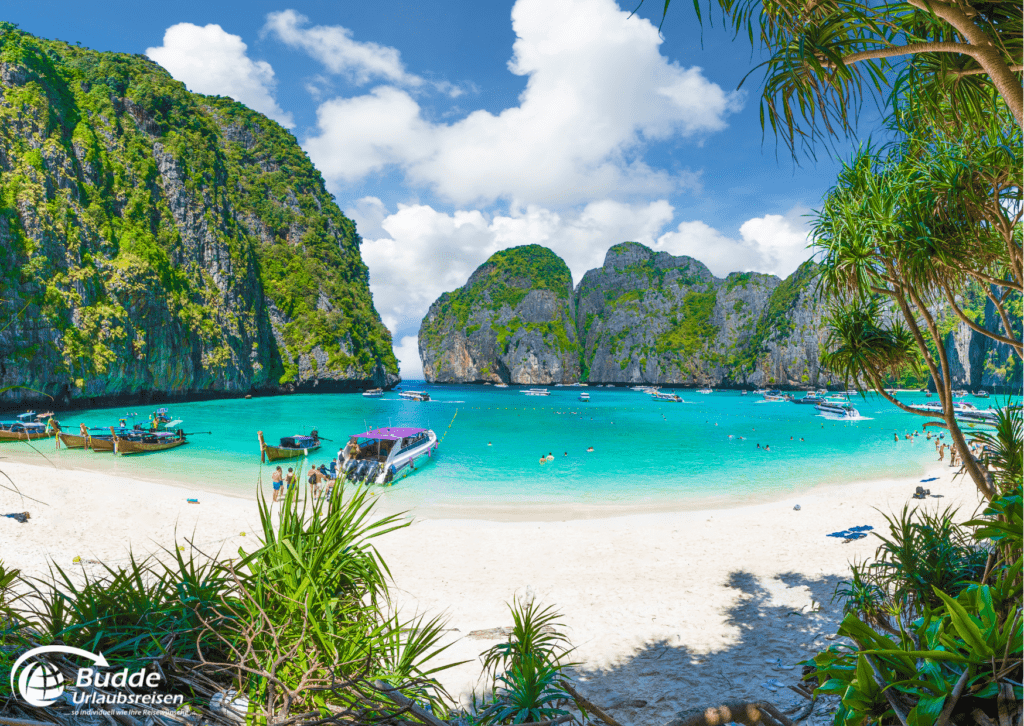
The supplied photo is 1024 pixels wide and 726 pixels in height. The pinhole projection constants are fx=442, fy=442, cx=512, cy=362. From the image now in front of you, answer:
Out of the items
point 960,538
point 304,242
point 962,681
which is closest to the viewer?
point 962,681

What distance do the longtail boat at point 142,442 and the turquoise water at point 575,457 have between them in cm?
74

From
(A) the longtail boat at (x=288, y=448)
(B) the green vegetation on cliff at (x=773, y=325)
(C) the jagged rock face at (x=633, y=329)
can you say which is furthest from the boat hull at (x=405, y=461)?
(C) the jagged rock face at (x=633, y=329)

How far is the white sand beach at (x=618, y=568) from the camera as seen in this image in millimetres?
4715

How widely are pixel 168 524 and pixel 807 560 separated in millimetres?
14555

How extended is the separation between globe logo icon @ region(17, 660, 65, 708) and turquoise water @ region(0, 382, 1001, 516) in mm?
4301

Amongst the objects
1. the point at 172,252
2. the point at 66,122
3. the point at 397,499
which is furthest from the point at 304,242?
the point at 397,499

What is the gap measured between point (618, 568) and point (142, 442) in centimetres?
2402

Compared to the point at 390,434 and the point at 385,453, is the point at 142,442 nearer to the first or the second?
the point at 385,453

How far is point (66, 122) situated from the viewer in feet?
148

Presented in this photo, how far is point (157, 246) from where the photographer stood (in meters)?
50.6

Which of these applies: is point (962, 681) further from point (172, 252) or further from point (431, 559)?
point (172, 252)

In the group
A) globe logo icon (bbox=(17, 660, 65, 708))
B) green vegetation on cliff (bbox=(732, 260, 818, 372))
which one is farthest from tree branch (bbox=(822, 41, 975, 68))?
green vegetation on cliff (bbox=(732, 260, 818, 372))

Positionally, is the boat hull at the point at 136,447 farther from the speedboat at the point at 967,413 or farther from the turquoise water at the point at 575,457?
the speedboat at the point at 967,413

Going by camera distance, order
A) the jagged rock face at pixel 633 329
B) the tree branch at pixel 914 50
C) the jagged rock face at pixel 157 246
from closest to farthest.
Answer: the tree branch at pixel 914 50 < the jagged rock face at pixel 157 246 < the jagged rock face at pixel 633 329
